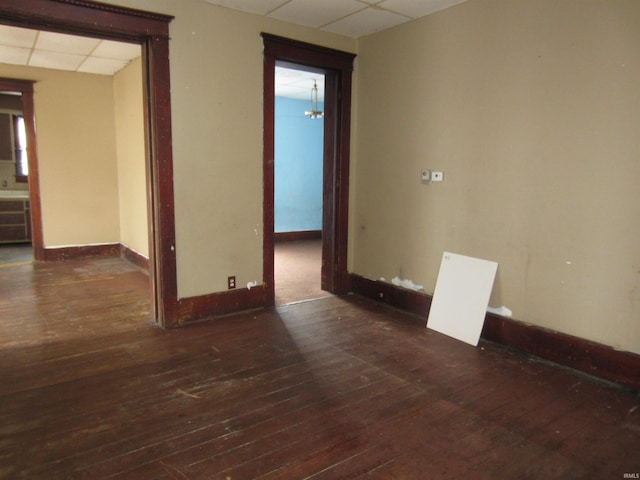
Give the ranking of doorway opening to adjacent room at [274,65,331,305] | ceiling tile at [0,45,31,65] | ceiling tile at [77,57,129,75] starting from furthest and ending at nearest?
doorway opening to adjacent room at [274,65,331,305]
ceiling tile at [77,57,129,75]
ceiling tile at [0,45,31,65]

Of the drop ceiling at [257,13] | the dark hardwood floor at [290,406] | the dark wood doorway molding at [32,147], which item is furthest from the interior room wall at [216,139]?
the dark wood doorway molding at [32,147]

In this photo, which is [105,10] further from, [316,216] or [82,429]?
[316,216]

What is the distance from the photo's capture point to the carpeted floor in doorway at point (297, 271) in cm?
466

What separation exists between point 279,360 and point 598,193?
2313 millimetres

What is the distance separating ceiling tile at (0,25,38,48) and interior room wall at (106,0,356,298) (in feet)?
6.05

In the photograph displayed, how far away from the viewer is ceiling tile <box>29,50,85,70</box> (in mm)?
5117

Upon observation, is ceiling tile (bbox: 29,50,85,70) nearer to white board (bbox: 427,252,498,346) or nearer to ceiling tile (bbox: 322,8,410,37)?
ceiling tile (bbox: 322,8,410,37)

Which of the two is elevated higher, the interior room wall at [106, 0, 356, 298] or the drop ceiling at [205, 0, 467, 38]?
the drop ceiling at [205, 0, 467, 38]

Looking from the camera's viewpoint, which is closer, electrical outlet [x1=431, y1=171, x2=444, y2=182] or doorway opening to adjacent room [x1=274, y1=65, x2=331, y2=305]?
electrical outlet [x1=431, y1=171, x2=444, y2=182]

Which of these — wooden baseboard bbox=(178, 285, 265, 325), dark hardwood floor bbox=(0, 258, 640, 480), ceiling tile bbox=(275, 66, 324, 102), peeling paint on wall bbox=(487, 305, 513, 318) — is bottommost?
dark hardwood floor bbox=(0, 258, 640, 480)

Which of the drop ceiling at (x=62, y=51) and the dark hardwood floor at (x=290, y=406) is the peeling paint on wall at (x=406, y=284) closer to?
the dark hardwood floor at (x=290, y=406)

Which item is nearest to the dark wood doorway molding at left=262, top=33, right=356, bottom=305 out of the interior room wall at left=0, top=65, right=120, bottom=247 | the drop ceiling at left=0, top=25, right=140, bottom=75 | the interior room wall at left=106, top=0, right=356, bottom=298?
the interior room wall at left=106, top=0, right=356, bottom=298

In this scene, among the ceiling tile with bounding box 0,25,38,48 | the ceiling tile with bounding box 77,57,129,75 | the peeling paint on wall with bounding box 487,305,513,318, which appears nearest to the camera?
the peeling paint on wall with bounding box 487,305,513,318

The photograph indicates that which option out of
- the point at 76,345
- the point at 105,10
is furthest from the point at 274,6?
the point at 76,345
